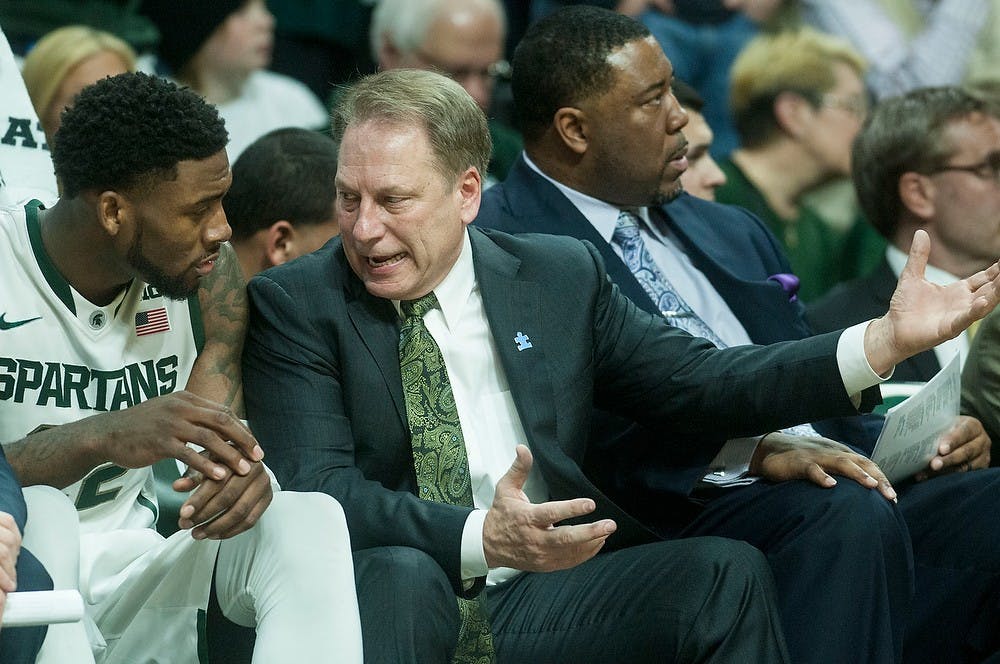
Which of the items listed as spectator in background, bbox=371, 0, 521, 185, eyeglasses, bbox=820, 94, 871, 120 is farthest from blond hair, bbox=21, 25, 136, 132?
eyeglasses, bbox=820, 94, 871, 120

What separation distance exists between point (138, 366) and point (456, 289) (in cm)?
61

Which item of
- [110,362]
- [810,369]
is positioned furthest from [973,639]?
[110,362]

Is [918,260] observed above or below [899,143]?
above

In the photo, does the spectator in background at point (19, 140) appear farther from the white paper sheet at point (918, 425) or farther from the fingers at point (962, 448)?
the fingers at point (962, 448)

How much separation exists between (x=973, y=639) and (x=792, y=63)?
9.80 ft

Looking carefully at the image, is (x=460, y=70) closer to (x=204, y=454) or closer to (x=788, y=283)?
(x=788, y=283)

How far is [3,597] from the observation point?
2031mm

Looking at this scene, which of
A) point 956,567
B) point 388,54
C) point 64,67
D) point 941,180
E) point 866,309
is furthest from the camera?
point 388,54

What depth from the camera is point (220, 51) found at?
500cm

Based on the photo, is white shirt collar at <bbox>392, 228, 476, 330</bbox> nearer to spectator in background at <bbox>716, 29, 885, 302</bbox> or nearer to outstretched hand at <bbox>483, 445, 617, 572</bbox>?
outstretched hand at <bbox>483, 445, 617, 572</bbox>

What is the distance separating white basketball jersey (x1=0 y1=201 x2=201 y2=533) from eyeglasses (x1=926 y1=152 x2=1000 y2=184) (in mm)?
2311

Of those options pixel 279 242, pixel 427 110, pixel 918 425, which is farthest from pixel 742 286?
pixel 279 242

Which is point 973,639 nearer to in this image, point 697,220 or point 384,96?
point 697,220

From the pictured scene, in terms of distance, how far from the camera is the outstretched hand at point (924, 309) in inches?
104
